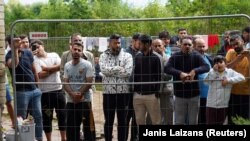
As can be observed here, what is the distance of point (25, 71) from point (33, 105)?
54cm

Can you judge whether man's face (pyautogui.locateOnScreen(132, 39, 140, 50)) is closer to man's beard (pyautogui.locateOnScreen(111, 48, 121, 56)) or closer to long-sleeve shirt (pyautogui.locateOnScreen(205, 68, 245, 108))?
man's beard (pyautogui.locateOnScreen(111, 48, 121, 56))

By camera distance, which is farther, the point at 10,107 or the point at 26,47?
the point at 10,107

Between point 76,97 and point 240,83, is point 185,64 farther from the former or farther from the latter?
point 76,97

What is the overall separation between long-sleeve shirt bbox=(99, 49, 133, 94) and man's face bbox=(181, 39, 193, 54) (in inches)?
29.4

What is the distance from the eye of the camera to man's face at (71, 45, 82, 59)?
24.1 feet

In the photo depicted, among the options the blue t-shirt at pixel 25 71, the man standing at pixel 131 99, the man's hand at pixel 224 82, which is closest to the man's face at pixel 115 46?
the man standing at pixel 131 99

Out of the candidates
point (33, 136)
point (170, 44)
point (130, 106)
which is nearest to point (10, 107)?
point (33, 136)

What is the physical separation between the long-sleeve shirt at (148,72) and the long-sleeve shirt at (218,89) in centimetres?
72

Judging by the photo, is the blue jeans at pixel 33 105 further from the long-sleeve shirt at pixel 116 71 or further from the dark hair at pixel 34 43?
the long-sleeve shirt at pixel 116 71

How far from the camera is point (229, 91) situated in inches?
289

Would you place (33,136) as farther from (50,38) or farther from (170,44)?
(170,44)

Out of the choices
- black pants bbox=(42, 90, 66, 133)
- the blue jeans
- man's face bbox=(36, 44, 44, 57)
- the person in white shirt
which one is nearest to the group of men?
the blue jeans

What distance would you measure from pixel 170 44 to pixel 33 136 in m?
2.61

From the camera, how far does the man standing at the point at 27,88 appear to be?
752cm
